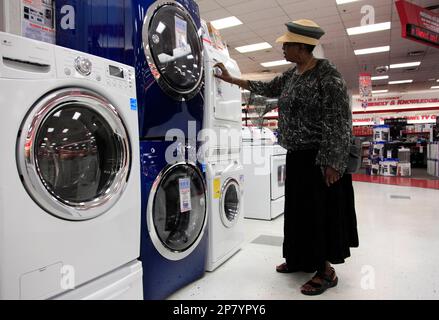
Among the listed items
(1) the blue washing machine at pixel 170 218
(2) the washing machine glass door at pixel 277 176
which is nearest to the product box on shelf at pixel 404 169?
(2) the washing machine glass door at pixel 277 176

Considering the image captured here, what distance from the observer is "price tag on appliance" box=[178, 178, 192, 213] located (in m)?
1.81

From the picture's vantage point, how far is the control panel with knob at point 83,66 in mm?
1066

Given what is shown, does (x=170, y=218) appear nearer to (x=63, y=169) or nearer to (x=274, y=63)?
(x=63, y=169)

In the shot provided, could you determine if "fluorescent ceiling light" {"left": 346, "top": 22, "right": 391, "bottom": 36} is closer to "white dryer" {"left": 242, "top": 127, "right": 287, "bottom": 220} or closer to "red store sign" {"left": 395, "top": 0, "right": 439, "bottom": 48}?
"red store sign" {"left": 395, "top": 0, "right": 439, "bottom": 48}

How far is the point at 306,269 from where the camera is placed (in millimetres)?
1933

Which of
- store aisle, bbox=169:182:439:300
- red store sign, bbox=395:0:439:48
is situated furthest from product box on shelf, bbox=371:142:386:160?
store aisle, bbox=169:182:439:300

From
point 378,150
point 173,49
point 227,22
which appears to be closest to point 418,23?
point 227,22

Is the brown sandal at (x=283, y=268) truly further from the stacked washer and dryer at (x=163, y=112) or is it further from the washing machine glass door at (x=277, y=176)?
the washing machine glass door at (x=277, y=176)

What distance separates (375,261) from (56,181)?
6.87 feet

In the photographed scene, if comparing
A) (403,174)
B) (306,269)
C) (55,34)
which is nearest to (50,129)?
(55,34)

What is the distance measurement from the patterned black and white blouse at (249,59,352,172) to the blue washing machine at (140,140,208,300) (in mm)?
622

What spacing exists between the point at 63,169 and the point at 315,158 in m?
1.29
